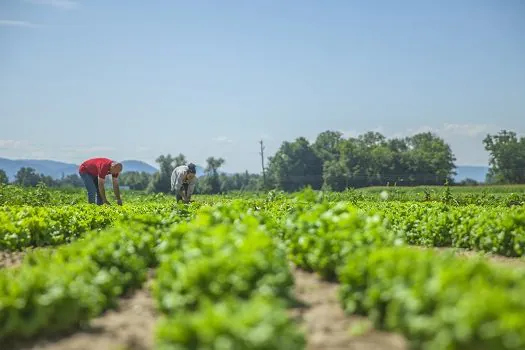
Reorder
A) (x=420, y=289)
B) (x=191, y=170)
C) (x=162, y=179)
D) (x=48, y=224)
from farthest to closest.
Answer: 1. (x=162, y=179)
2. (x=191, y=170)
3. (x=48, y=224)
4. (x=420, y=289)

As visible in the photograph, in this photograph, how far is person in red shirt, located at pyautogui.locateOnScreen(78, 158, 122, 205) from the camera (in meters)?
13.8

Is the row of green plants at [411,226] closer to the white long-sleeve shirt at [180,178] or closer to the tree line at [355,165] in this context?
the white long-sleeve shirt at [180,178]

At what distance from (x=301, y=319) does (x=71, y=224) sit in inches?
266

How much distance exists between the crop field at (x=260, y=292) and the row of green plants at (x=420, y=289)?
0.03ft

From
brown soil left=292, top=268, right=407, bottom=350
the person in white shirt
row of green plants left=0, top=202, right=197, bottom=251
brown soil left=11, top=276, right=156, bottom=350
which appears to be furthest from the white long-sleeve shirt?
brown soil left=11, top=276, right=156, bottom=350

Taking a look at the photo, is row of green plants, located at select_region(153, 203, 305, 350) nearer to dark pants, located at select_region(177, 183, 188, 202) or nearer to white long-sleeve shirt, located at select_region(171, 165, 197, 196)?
white long-sleeve shirt, located at select_region(171, 165, 197, 196)

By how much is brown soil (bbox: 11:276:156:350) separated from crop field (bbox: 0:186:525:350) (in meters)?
0.02

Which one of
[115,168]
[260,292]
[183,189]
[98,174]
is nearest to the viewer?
[260,292]

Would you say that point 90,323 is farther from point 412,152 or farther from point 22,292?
point 412,152

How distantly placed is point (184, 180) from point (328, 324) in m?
10.0

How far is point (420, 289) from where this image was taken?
4.02 metres

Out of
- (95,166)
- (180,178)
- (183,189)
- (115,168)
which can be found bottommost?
(183,189)

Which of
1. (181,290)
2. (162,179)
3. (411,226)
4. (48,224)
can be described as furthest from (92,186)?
(162,179)

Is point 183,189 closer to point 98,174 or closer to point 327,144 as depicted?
point 98,174
